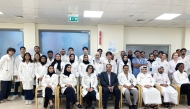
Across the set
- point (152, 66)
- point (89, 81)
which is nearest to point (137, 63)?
point (152, 66)

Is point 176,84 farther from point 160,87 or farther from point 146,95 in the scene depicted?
point 146,95

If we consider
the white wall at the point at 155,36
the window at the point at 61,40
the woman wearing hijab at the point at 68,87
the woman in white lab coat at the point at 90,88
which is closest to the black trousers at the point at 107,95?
the woman in white lab coat at the point at 90,88

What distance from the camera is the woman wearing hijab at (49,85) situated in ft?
12.0

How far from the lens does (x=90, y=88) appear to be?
393cm

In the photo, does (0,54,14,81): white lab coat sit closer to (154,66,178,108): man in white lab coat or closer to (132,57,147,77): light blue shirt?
(132,57,147,77): light blue shirt

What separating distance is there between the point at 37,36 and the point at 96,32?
2.45 metres

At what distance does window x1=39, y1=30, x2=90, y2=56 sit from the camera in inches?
261

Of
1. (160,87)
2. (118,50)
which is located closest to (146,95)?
(160,87)

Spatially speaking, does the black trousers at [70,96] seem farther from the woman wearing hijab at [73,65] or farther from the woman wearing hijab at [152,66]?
the woman wearing hijab at [152,66]

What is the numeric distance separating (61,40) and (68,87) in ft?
10.8

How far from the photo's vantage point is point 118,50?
649 centimetres

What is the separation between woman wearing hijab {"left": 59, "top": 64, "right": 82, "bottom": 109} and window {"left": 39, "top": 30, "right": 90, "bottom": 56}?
→ 2841 millimetres

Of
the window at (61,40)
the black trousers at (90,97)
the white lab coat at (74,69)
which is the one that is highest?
the window at (61,40)

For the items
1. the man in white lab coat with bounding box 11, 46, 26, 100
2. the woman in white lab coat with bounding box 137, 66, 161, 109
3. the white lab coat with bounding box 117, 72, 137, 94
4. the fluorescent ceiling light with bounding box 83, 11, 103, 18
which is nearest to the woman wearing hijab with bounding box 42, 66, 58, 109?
the man in white lab coat with bounding box 11, 46, 26, 100
